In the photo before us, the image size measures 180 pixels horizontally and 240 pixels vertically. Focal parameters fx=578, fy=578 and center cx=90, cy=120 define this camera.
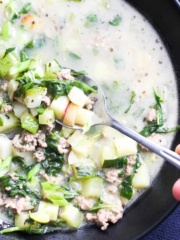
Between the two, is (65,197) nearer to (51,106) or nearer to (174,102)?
(51,106)

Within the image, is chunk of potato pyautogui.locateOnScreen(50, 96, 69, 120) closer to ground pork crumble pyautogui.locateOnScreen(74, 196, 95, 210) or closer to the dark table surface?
ground pork crumble pyautogui.locateOnScreen(74, 196, 95, 210)

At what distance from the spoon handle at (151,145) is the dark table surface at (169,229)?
2.38ft

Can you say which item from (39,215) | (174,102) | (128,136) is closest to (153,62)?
(174,102)

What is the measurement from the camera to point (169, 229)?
4.30 meters

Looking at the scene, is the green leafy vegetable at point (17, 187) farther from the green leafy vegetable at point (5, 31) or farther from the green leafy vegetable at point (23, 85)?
the green leafy vegetable at point (5, 31)

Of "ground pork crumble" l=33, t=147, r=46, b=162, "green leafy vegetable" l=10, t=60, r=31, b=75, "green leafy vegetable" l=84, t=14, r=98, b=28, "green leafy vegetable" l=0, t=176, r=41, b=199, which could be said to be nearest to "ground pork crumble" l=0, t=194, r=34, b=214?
"green leafy vegetable" l=0, t=176, r=41, b=199

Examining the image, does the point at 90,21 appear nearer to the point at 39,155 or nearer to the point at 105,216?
the point at 39,155

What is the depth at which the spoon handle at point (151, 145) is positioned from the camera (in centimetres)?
370

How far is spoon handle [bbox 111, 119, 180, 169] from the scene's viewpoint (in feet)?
12.1

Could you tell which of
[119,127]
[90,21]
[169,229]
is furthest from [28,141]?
[169,229]

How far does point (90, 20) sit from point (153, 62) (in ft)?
1.84

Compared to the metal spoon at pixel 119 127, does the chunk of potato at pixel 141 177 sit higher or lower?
lower

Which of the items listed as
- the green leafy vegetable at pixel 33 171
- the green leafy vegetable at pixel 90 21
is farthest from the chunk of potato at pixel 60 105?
the green leafy vegetable at pixel 90 21

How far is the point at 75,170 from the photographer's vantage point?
4.04 m
